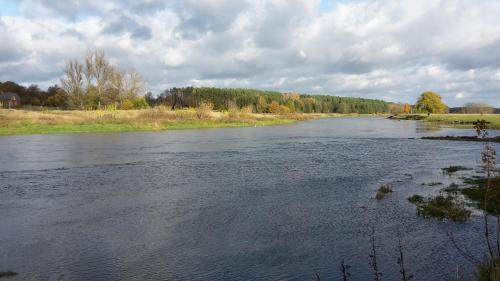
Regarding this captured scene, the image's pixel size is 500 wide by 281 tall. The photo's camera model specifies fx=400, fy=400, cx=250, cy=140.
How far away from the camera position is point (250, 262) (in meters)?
9.88

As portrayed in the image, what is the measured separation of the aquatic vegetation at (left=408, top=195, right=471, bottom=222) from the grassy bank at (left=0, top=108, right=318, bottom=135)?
5315 centimetres

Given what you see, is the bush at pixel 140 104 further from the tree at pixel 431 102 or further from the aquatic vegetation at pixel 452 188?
the tree at pixel 431 102

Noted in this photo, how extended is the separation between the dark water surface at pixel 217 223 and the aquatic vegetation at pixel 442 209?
0.48m

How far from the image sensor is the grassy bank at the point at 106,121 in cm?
5806

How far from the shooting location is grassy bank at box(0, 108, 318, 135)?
190ft

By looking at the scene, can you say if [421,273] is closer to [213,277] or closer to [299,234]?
[299,234]

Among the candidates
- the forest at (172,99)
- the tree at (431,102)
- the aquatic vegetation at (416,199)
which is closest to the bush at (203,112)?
the forest at (172,99)

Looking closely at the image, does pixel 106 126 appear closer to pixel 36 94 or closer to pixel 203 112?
pixel 203 112

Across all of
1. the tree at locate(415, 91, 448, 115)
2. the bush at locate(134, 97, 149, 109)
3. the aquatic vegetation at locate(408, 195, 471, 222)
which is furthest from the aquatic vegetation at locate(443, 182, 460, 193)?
the tree at locate(415, 91, 448, 115)

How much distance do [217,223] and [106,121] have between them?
194 feet

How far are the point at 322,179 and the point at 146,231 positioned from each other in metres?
10.9

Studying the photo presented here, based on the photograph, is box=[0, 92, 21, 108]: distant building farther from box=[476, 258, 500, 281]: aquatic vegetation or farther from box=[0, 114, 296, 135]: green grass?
box=[476, 258, 500, 281]: aquatic vegetation

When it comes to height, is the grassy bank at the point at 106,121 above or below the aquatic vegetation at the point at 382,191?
above

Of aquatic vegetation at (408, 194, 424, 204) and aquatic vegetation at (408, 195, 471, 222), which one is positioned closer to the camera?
aquatic vegetation at (408, 195, 471, 222)
